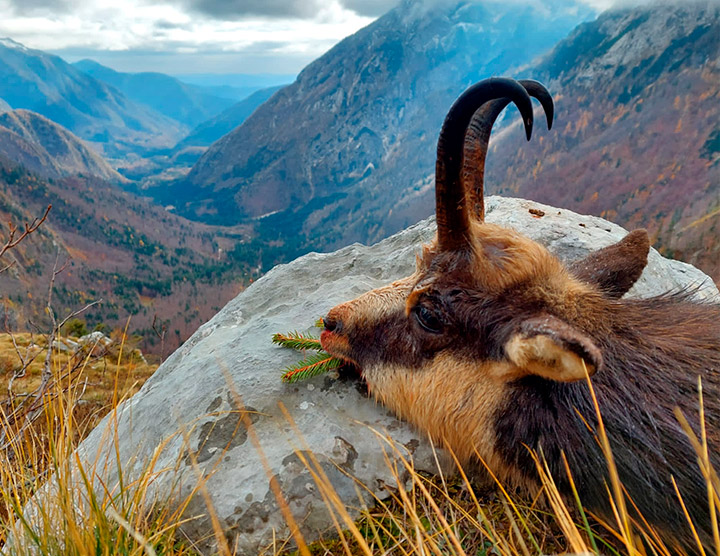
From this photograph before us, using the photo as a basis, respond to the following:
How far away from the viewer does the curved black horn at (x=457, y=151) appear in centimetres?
363

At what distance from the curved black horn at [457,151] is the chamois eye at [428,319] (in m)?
0.61

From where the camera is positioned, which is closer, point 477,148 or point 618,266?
point 618,266

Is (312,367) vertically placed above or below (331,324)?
below

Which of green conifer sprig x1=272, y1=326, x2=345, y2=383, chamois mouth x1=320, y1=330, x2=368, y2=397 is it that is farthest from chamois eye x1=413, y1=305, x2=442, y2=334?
green conifer sprig x1=272, y1=326, x2=345, y2=383

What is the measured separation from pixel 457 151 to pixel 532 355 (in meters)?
1.77

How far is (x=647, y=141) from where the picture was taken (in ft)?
483

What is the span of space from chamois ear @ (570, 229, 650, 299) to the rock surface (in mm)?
778

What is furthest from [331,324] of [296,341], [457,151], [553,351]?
[553,351]

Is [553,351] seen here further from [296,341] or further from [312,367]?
[296,341]

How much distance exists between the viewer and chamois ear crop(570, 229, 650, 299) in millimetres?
4637

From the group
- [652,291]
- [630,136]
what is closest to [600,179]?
[630,136]

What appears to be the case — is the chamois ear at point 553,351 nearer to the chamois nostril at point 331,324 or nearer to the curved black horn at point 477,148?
the curved black horn at point 477,148

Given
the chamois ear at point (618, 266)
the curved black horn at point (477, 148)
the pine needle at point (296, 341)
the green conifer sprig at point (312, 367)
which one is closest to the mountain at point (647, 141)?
the chamois ear at point (618, 266)

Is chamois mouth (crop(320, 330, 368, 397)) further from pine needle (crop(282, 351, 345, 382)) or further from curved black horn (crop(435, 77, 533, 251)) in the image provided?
curved black horn (crop(435, 77, 533, 251))
